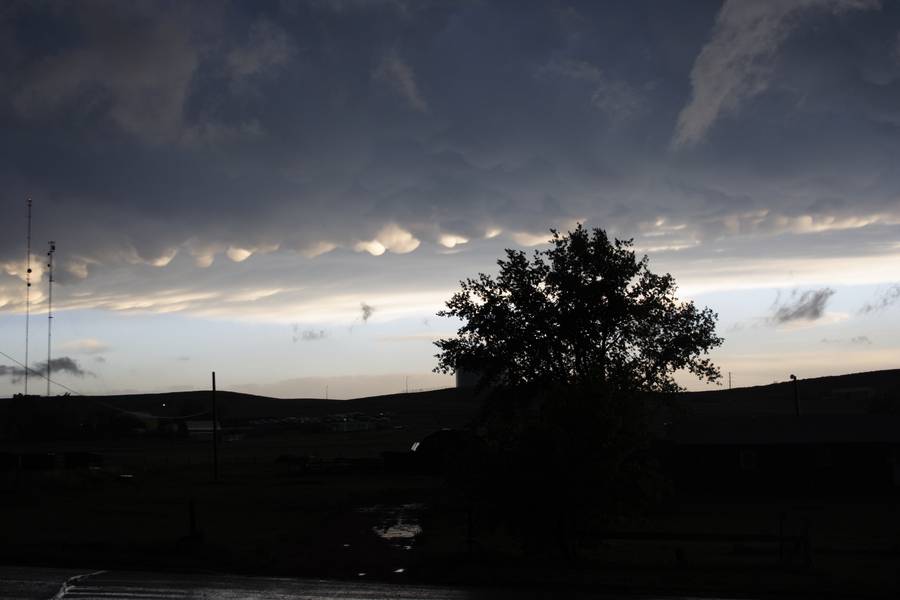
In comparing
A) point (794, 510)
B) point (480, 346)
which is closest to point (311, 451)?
point (480, 346)

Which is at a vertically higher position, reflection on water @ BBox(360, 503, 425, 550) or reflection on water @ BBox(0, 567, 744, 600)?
reflection on water @ BBox(0, 567, 744, 600)

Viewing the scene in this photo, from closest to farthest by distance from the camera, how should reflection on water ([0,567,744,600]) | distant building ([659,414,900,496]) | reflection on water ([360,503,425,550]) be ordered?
reflection on water ([0,567,744,600]) → reflection on water ([360,503,425,550]) → distant building ([659,414,900,496])

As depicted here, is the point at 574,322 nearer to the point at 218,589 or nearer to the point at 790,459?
the point at 790,459

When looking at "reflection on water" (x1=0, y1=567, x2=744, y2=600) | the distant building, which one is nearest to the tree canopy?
the distant building

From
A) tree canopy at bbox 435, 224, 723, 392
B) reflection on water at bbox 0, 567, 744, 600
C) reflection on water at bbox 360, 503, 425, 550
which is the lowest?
reflection on water at bbox 360, 503, 425, 550

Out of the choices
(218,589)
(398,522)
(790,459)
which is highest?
(790,459)

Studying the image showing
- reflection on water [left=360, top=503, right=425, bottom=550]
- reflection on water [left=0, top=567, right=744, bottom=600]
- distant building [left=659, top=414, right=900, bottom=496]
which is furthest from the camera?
distant building [left=659, top=414, right=900, bottom=496]

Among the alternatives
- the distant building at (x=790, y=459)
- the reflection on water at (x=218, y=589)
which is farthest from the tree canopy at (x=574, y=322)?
the reflection on water at (x=218, y=589)

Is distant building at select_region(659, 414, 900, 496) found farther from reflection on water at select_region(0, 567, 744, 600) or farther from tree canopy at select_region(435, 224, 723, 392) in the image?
reflection on water at select_region(0, 567, 744, 600)

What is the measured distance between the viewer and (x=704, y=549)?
2703 cm

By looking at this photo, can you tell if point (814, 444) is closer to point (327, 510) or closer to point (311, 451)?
point (327, 510)

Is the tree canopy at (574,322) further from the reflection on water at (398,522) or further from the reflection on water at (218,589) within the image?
A: the reflection on water at (218,589)

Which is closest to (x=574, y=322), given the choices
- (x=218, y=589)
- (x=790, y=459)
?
(x=790, y=459)

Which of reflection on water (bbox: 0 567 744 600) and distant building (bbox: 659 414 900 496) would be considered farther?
distant building (bbox: 659 414 900 496)
